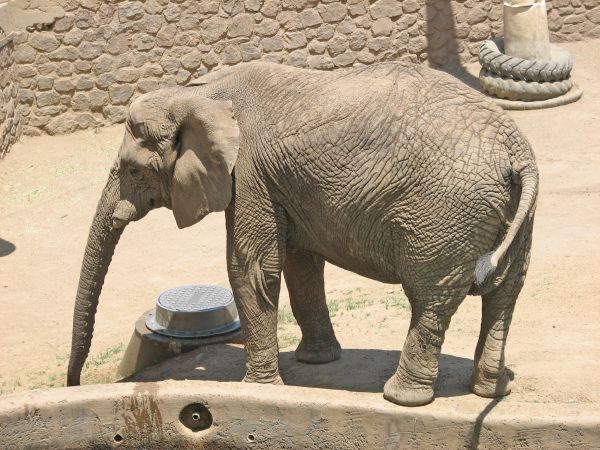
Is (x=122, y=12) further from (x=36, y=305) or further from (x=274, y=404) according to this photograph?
(x=274, y=404)

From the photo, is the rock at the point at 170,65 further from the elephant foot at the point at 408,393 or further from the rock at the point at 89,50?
the elephant foot at the point at 408,393

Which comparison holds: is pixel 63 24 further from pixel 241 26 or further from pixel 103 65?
pixel 241 26

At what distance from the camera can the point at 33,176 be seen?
12977 mm

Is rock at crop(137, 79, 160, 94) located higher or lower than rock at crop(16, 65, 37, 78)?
lower

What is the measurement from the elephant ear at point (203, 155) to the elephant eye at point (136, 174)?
0.22m

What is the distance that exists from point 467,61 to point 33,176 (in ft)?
18.4

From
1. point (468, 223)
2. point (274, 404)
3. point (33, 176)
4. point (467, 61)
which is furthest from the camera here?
point (467, 61)

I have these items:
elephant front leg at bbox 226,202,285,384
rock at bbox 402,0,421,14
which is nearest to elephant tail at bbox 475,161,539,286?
elephant front leg at bbox 226,202,285,384

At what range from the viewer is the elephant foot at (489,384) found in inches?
250

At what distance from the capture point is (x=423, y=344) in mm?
6117

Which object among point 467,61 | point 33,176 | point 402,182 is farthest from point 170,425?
point 467,61

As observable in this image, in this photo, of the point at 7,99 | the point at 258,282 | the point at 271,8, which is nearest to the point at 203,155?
the point at 258,282

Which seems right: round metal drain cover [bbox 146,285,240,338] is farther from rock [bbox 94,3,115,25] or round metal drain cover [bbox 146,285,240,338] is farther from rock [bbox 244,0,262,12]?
rock [bbox 244,0,262,12]

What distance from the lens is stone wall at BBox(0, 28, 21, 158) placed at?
13164mm
